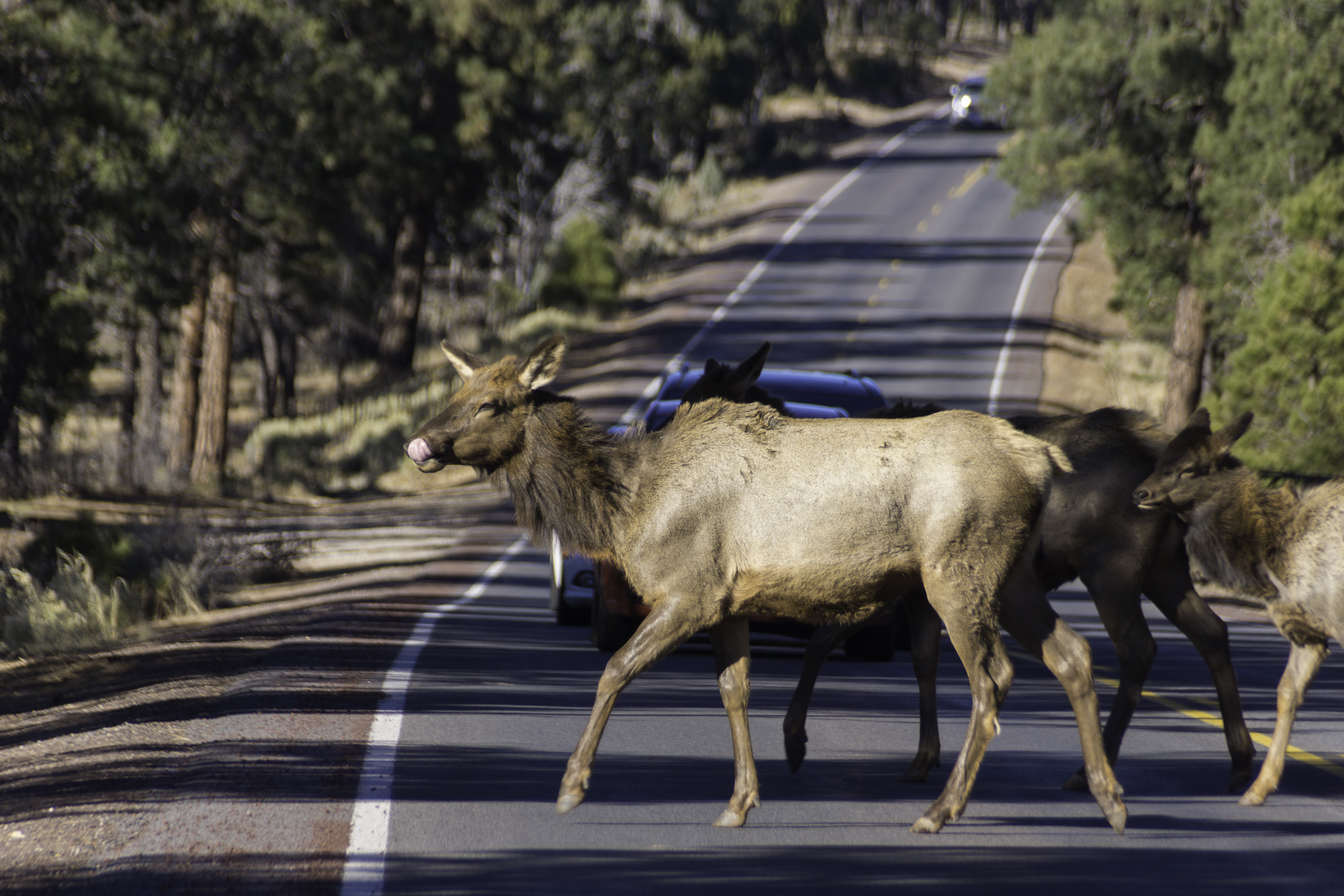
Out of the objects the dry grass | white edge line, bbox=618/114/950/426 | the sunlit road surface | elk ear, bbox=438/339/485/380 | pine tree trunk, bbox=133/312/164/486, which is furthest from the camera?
the dry grass

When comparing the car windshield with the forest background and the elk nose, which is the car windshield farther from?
the forest background

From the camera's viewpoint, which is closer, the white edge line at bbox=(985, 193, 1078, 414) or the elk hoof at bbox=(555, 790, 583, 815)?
the elk hoof at bbox=(555, 790, 583, 815)

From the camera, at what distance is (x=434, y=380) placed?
3806 centimetres

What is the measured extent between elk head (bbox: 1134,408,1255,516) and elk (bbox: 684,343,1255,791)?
0.23 m

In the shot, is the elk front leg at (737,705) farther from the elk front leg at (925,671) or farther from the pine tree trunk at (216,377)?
the pine tree trunk at (216,377)

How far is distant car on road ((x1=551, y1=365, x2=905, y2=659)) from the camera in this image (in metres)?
11.0

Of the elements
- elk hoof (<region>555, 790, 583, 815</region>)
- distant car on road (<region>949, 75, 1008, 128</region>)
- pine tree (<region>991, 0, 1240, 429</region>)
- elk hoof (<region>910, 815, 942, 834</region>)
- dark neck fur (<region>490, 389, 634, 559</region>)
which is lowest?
elk hoof (<region>910, 815, 942, 834</region>)

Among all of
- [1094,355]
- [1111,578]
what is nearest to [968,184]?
[1094,355]

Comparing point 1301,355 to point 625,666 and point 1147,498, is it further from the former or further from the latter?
point 625,666

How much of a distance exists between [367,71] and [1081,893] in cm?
2757

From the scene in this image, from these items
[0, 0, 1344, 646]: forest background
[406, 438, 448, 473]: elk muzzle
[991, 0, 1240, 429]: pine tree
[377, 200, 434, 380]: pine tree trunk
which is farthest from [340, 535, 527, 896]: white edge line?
[377, 200, 434, 380]: pine tree trunk

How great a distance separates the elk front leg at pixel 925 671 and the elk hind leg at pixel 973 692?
71cm

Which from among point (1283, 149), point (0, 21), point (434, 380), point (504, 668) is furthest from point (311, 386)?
point (504, 668)

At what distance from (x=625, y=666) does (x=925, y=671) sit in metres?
2.10
